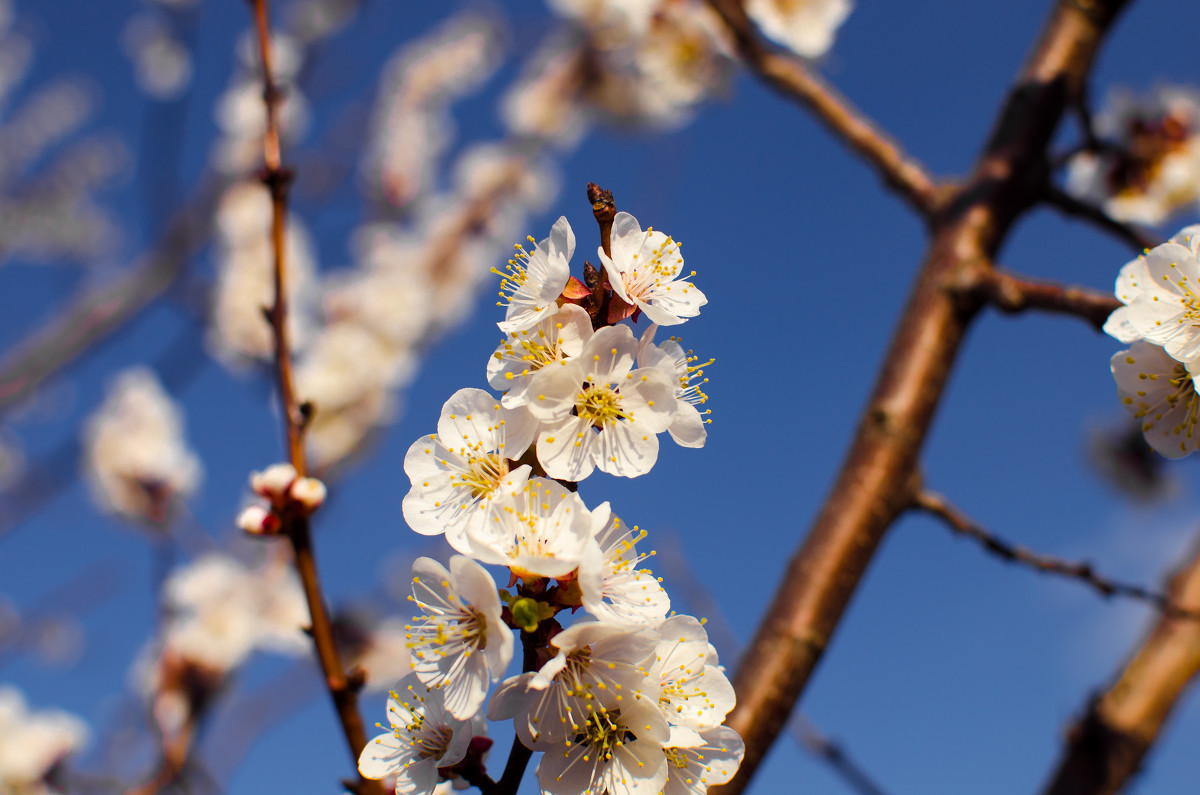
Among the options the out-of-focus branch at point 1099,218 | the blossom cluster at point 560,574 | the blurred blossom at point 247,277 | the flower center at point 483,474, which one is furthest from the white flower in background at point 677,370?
the blurred blossom at point 247,277

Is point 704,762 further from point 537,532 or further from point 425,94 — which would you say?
point 425,94

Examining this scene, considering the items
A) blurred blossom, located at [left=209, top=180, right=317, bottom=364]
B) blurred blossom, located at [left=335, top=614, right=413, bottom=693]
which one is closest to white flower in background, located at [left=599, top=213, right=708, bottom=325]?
blurred blossom, located at [left=335, top=614, right=413, bottom=693]

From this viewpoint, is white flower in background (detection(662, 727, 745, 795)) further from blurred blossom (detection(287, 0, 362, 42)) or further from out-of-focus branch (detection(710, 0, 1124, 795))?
blurred blossom (detection(287, 0, 362, 42))

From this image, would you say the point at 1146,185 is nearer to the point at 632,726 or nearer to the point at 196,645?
the point at 632,726

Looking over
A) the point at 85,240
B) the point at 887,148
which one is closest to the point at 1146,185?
the point at 887,148

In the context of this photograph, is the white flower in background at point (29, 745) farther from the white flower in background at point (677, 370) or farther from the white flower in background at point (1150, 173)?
the white flower in background at point (1150, 173)

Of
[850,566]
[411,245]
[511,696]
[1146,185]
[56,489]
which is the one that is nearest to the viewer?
[511,696]
